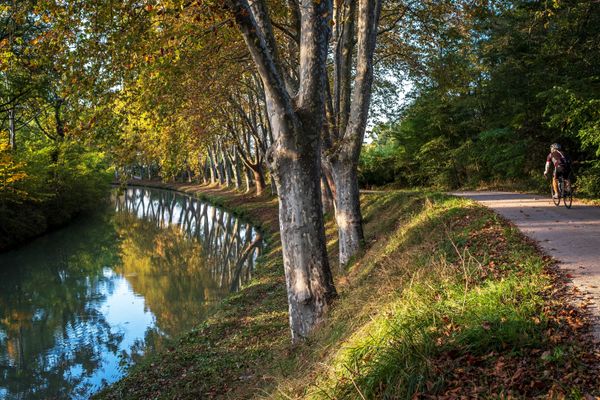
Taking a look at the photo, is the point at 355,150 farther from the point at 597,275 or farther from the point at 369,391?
the point at 369,391

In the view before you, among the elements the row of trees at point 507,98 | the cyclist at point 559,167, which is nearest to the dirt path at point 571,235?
the cyclist at point 559,167

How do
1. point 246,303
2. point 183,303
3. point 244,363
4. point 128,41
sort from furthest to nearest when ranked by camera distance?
point 183,303 → point 246,303 → point 244,363 → point 128,41

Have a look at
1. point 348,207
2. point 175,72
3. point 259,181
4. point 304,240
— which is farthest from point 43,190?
point 304,240

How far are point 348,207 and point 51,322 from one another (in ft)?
30.2

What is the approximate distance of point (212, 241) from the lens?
2673 centimetres

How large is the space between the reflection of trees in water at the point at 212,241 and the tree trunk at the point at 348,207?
604cm

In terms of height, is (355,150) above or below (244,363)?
above

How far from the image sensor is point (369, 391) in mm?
3740

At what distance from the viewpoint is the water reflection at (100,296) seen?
1083 centimetres

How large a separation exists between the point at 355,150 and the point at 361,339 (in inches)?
295

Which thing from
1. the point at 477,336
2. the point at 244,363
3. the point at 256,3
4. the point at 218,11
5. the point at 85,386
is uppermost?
the point at 256,3

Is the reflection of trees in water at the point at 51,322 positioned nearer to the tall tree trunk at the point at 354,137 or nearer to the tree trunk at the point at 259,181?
the tall tree trunk at the point at 354,137

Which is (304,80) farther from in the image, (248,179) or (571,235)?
(248,179)

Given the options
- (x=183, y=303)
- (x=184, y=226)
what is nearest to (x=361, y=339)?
(x=183, y=303)
